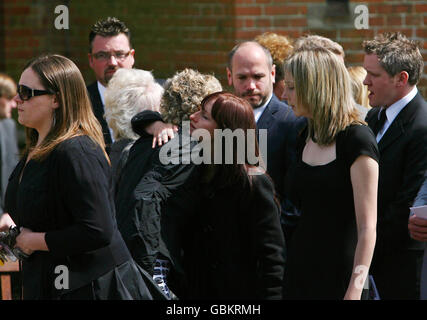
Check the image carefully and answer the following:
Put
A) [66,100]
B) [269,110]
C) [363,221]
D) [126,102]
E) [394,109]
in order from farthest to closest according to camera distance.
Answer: [269,110] → [126,102] → [394,109] → [363,221] → [66,100]

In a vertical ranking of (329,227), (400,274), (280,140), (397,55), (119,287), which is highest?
(397,55)

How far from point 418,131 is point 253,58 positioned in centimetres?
126

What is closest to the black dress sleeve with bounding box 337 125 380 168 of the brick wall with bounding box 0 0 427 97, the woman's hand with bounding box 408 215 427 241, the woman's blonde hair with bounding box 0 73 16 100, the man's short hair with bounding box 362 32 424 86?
the woman's hand with bounding box 408 215 427 241

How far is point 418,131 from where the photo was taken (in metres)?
3.85

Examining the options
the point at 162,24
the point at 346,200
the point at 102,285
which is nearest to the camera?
the point at 102,285

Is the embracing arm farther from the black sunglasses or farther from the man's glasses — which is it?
the man's glasses

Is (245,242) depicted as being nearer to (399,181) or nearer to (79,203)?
(79,203)

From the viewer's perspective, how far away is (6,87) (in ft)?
22.9

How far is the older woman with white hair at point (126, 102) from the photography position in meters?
4.07

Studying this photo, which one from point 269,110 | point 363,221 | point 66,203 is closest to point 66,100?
point 66,203

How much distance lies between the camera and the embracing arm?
3070 millimetres

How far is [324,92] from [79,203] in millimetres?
1188
